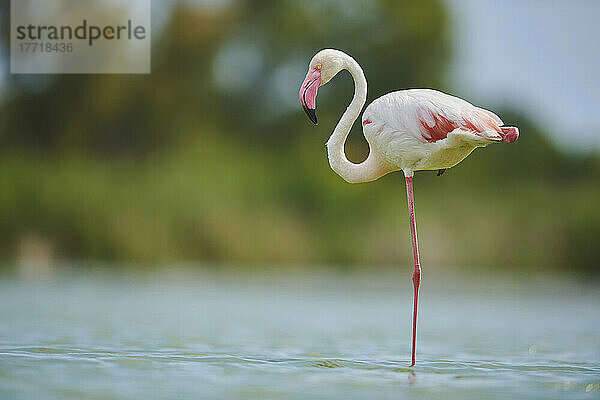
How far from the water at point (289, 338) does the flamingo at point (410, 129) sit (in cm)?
55

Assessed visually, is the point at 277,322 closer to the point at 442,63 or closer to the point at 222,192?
the point at 222,192

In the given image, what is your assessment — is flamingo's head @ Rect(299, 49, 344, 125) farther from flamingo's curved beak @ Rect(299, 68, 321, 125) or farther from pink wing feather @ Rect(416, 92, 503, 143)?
pink wing feather @ Rect(416, 92, 503, 143)

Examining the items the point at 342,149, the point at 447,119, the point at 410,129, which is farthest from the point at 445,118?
the point at 342,149

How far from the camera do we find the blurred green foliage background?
10.2 meters

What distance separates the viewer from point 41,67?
1282 centimetres

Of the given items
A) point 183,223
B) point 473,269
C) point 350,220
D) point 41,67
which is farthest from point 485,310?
point 41,67

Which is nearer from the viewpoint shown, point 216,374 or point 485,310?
point 216,374

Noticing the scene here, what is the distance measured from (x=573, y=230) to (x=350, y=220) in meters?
2.69

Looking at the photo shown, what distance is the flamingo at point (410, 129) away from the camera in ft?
12.7

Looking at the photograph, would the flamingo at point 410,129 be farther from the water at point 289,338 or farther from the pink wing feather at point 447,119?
the water at point 289,338

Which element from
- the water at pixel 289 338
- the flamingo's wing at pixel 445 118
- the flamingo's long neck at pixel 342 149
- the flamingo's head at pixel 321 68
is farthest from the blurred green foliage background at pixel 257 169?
the flamingo's wing at pixel 445 118

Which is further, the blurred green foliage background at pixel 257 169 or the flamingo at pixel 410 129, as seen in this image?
the blurred green foliage background at pixel 257 169

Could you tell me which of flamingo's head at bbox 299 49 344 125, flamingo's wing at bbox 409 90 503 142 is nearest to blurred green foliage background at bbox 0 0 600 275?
flamingo's head at bbox 299 49 344 125

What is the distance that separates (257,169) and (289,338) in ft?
21.4
